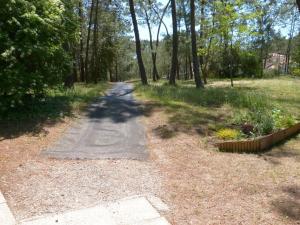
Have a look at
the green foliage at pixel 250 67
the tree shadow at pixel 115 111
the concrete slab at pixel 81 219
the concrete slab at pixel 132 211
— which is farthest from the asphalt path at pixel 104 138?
the green foliage at pixel 250 67

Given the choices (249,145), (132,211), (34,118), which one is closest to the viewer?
(132,211)

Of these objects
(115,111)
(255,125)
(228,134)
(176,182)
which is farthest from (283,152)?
(115,111)

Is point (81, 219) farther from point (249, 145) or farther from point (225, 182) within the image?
point (249, 145)

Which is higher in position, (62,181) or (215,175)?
(62,181)

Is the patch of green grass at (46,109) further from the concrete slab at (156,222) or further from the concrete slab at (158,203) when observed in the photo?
the concrete slab at (156,222)

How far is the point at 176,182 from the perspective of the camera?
561cm

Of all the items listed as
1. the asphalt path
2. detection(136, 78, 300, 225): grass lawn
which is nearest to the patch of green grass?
the asphalt path

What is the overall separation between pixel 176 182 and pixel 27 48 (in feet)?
18.7

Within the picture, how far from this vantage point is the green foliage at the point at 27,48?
9.02 metres

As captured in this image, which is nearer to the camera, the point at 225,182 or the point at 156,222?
the point at 156,222

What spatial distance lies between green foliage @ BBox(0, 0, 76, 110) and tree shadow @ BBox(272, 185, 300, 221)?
268 inches

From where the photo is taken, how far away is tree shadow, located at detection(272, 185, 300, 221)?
453 centimetres

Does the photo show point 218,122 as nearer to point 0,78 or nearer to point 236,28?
point 0,78

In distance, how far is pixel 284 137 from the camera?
28.7 feet
